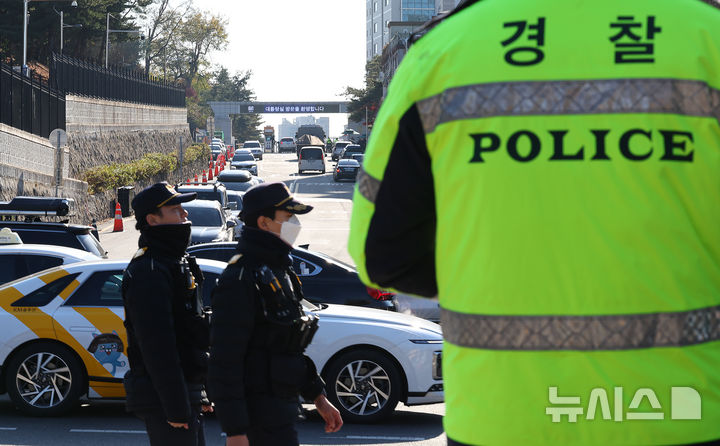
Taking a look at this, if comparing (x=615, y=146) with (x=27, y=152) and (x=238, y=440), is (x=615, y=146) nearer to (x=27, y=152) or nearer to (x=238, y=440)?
(x=238, y=440)

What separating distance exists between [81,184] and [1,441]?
2675cm

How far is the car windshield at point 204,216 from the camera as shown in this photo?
2145cm

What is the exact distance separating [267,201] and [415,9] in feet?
486

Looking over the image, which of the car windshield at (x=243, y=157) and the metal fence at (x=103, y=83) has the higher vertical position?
the metal fence at (x=103, y=83)

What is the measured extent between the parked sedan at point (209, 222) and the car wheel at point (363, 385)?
11.8 metres

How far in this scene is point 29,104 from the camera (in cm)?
3238

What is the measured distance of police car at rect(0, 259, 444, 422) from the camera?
29.5 feet

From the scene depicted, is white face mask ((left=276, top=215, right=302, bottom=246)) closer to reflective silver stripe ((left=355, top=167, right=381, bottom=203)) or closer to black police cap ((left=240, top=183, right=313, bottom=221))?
black police cap ((left=240, top=183, right=313, bottom=221))

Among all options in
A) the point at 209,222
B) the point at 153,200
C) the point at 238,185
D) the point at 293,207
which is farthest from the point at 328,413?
the point at 238,185

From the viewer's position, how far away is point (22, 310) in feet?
30.0

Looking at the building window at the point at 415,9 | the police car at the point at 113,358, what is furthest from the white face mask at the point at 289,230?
the building window at the point at 415,9

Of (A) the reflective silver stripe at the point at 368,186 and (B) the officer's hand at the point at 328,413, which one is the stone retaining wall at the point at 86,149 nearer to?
(B) the officer's hand at the point at 328,413

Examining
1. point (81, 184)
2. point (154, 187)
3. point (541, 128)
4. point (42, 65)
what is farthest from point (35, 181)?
point (42, 65)

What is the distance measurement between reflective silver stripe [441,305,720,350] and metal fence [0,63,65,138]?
29105 millimetres
